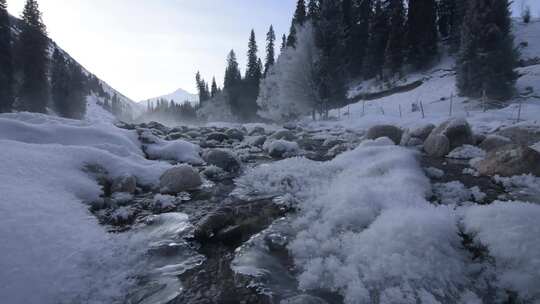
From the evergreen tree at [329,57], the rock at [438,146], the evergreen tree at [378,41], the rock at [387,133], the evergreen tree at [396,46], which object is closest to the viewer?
the rock at [438,146]

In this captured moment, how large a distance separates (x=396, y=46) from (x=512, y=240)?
3668 cm

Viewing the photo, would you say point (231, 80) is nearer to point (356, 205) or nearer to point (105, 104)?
point (356, 205)

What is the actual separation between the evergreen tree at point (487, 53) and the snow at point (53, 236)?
25975 mm

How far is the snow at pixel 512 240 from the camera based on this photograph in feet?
7.74

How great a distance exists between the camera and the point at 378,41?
37.1m

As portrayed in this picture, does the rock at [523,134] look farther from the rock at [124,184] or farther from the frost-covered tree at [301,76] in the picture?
the frost-covered tree at [301,76]

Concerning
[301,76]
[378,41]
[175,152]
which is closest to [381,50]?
[378,41]

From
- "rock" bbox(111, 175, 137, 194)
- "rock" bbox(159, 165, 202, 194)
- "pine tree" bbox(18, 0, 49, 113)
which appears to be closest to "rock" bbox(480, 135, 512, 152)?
"rock" bbox(159, 165, 202, 194)

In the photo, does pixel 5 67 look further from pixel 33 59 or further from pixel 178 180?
pixel 178 180

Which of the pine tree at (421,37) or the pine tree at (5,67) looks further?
the pine tree at (421,37)

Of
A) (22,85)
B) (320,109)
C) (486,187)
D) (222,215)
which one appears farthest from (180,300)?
(22,85)

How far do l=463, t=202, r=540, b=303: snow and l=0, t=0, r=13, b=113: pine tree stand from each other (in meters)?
36.5

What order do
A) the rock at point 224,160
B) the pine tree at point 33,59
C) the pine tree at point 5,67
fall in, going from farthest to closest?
the pine tree at point 33,59 → the pine tree at point 5,67 → the rock at point 224,160

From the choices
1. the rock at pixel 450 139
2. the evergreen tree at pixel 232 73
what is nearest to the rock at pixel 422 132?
the rock at pixel 450 139
